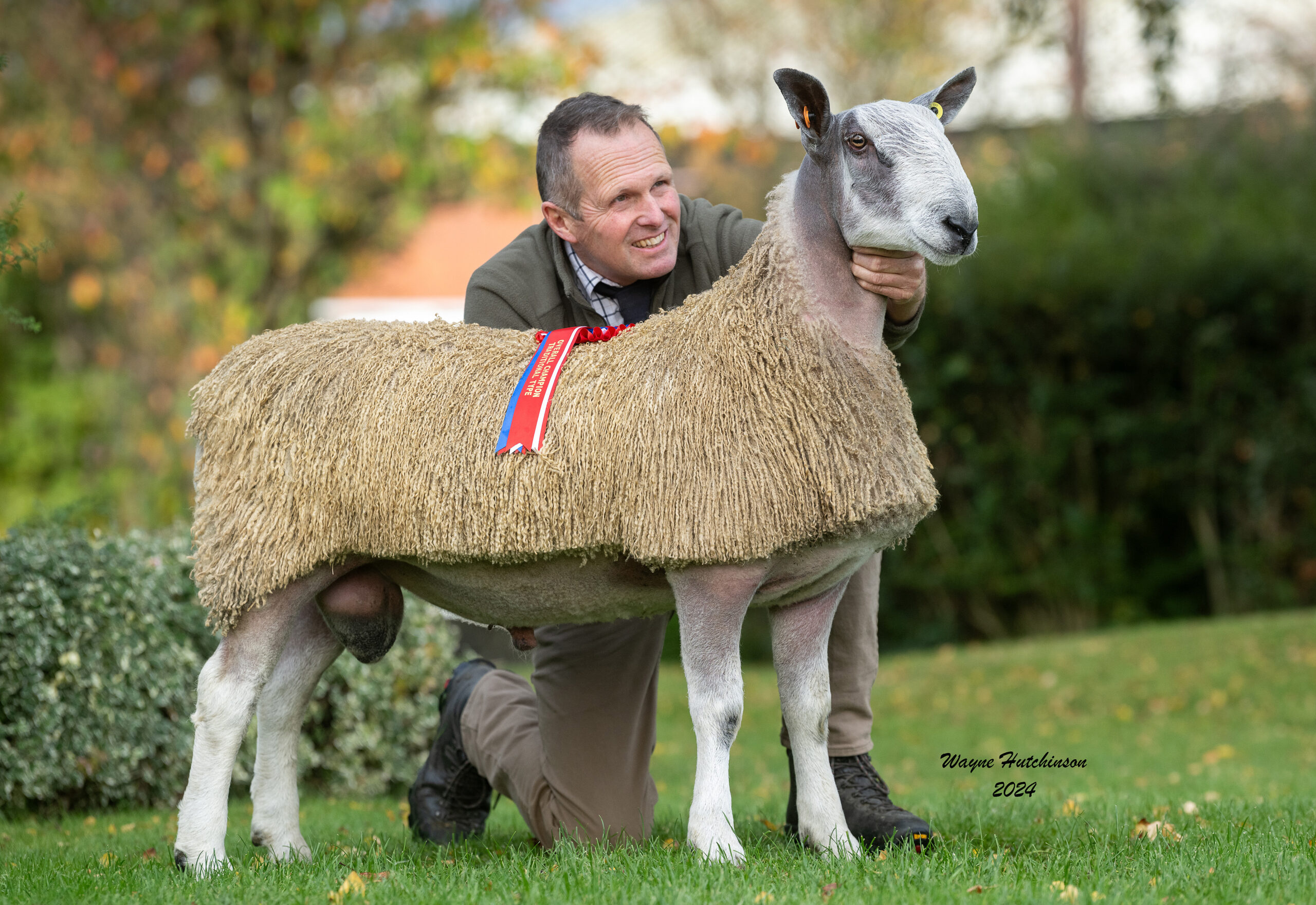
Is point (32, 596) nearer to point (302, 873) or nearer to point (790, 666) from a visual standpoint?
point (302, 873)

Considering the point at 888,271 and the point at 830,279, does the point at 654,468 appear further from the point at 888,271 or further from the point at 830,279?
the point at 888,271

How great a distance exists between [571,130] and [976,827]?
9.28 feet

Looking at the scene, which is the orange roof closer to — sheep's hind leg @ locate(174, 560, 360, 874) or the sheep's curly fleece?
the sheep's curly fleece

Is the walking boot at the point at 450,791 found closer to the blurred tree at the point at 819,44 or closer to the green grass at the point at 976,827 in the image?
the green grass at the point at 976,827

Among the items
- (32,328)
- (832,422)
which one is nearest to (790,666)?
(832,422)

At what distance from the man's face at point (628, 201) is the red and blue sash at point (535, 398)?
1.45ft

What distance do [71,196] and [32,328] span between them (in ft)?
29.6

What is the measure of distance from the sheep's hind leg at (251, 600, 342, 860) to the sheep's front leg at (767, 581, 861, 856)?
5.11 ft


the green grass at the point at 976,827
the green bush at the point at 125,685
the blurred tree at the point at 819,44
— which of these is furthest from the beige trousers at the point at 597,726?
the blurred tree at the point at 819,44

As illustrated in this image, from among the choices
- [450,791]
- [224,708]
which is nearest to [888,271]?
[224,708]

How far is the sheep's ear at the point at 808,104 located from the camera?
11.6 feet

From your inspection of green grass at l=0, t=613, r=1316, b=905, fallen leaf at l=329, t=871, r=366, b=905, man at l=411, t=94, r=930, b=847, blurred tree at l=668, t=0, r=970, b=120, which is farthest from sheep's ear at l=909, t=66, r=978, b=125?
blurred tree at l=668, t=0, r=970, b=120

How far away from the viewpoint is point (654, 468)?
3.56 meters

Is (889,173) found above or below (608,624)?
above
